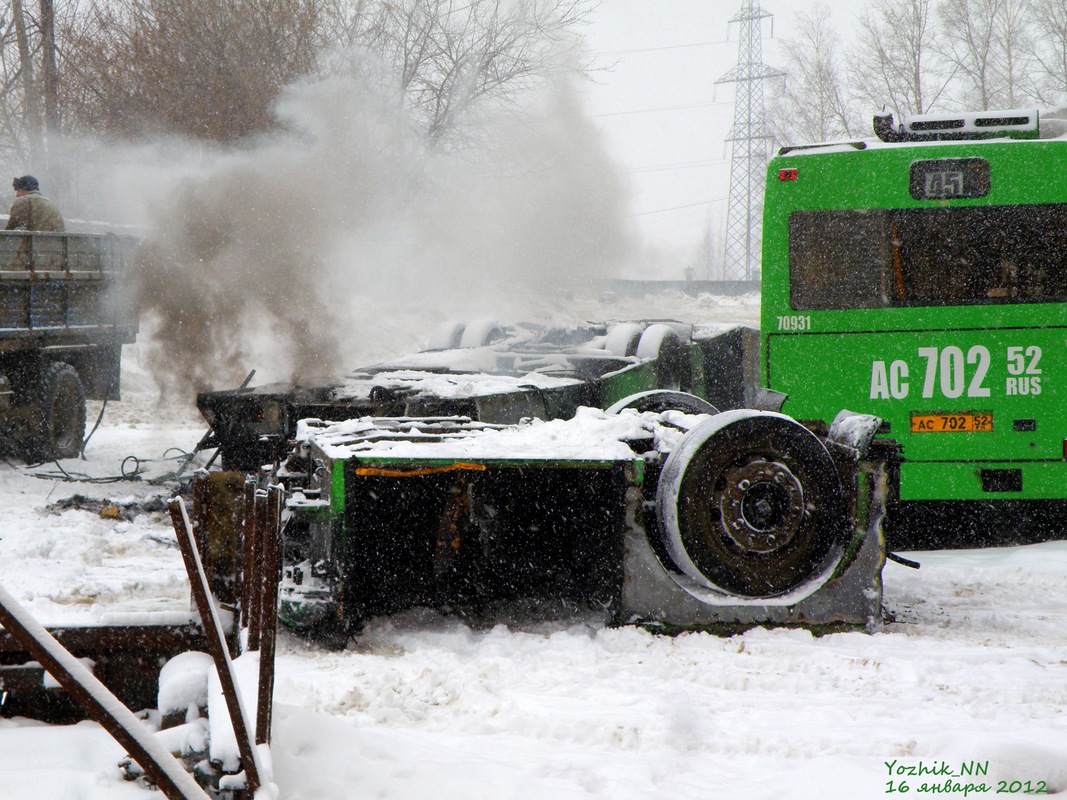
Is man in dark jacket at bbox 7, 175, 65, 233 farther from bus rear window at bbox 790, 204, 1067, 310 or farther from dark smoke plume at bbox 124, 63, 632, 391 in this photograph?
bus rear window at bbox 790, 204, 1067, 310

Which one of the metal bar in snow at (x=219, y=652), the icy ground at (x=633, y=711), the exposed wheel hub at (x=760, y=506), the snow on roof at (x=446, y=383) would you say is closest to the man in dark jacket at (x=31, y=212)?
the snow on roof at (x=446, y=383)

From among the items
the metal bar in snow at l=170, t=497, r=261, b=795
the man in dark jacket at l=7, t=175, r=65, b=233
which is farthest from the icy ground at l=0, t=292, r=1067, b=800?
the man in dark jacket at l=7, t=175, r=65, b=233

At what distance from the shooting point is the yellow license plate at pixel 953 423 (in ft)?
24.3

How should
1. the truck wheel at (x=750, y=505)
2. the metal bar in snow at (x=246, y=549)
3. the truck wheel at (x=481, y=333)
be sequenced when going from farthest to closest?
1. the truck wheel at (x=481, y=333)
2. the truck wheel at (x=750, y=505)
3. the metal bar in snow at (x=246, y=549)

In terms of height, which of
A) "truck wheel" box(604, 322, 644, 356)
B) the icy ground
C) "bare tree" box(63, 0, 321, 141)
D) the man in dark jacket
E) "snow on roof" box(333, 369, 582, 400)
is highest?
"bare tree" box(63, 0, 321, 141)

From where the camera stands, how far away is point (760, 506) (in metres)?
5.16

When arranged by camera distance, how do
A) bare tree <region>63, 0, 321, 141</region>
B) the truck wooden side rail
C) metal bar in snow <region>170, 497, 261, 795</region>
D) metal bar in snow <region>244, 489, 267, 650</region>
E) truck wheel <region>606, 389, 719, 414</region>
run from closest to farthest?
metal bar in snow <region>170, 497, 261, 795</region> < metal bar in snow <region>244, 489, 267, 650</region> < truck wheel <region>606, 389, 719, 414</region> < the truck wooden side rail < bare tree <region>63, 0, 321, 141</region>

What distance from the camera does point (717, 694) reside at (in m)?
4.16

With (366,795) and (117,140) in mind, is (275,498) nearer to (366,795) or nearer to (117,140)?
(366,795)

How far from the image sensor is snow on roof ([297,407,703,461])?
197 inches

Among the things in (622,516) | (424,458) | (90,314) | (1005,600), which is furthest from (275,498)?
(90,314)

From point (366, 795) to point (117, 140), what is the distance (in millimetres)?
23765

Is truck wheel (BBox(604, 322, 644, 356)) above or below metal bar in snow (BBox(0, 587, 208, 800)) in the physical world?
above

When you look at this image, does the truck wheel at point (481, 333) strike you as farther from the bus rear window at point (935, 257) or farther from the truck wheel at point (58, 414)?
the truck wheel at point (58, 414)
